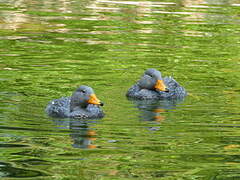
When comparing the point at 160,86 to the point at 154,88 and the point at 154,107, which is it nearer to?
the point at 154,88

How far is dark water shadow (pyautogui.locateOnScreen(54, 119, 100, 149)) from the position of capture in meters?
11.4

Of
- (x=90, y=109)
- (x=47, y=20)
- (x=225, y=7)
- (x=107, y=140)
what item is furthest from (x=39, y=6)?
(x=107, y=140)

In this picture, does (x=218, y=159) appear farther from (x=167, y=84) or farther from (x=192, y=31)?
(x=192, y=31)

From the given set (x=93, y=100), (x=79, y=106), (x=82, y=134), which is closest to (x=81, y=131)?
(x=82, y=134)

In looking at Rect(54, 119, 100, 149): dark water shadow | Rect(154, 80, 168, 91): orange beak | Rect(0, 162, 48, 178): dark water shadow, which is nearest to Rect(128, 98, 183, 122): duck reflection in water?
Rect(154, 80, 168, 91): orange beak

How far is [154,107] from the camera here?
14.9 metres

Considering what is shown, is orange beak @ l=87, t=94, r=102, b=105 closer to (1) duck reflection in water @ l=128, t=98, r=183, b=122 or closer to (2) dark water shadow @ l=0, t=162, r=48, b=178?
(1) duck reflection in water @ l=128, t=98, r=183, b=122

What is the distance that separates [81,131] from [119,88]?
3.60 m

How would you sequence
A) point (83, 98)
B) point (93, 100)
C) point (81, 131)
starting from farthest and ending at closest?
1. point (83, 98)
2. point (93, 100)
3. point (81, 131)

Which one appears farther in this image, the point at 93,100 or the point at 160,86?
the point at 160,86

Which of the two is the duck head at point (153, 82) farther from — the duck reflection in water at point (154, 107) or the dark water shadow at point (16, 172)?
the dark water shadow at point (16, 172)

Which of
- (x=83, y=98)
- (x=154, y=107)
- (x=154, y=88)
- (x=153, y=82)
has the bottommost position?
(x=154, y=107)

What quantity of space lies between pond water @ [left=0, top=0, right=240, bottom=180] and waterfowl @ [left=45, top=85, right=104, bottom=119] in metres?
0.18

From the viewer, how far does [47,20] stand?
25.0 metres
